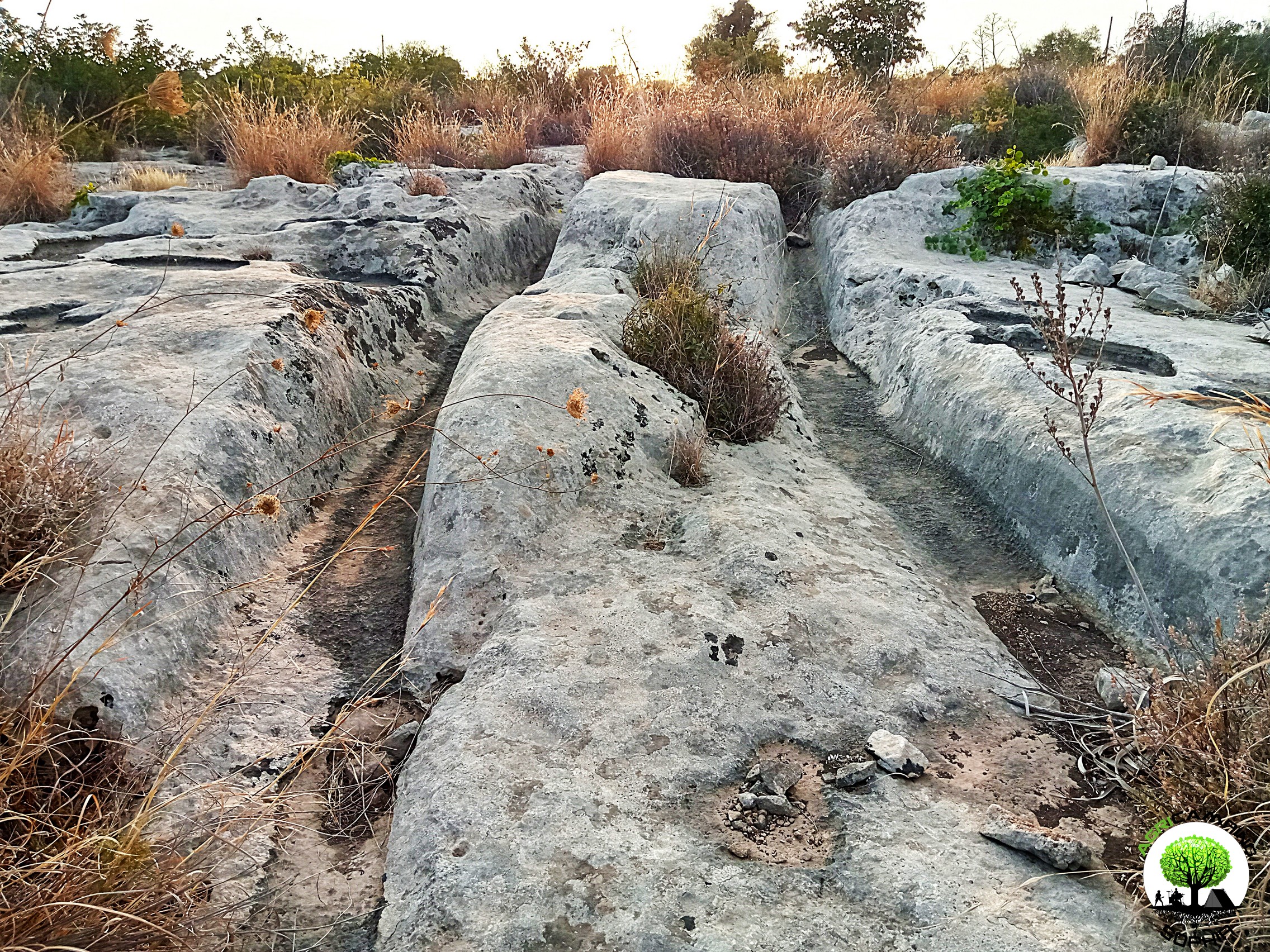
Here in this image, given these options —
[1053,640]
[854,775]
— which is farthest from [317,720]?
[1053,640]

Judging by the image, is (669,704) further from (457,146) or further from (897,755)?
(457,146)

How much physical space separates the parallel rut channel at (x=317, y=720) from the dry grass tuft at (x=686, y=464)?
48.4 inches

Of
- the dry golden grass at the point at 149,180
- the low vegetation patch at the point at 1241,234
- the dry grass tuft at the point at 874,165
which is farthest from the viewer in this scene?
the dry golden grass at the point at 149,180

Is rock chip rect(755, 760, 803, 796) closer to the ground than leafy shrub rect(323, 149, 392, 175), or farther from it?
closer to the ground

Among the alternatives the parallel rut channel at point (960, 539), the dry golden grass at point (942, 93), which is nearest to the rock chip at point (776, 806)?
the parallel rut channel at point (960, 539)

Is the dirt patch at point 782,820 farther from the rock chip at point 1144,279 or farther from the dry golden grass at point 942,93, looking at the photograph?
the dry golden grass at point 942,93

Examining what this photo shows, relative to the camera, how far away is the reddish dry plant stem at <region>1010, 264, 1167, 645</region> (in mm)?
2400

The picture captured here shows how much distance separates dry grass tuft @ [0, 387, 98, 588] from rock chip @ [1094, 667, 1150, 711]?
314 cm

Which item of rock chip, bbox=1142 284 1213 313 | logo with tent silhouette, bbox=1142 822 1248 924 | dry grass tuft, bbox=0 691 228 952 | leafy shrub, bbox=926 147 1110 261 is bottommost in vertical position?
logo with tent silhouette, bbox=1142 822 1248 924

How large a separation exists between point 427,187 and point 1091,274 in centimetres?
545

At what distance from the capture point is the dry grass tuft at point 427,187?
7516 millimetres

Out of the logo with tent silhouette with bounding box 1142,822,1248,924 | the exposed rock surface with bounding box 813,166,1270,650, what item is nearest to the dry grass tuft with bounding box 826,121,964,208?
the exposed rock surface with bounding box 813,166,1270,650

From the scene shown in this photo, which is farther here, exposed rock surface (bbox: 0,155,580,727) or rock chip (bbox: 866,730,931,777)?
exposed rock surface (bbox: 0,155,580,727)

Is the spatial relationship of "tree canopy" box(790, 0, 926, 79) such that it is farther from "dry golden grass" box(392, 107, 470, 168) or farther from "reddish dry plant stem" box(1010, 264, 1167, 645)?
"reddish dry plant stem" box(1010, 264, 1167, 645)
